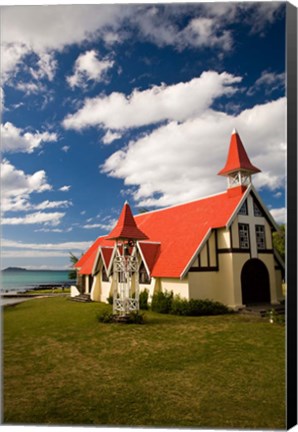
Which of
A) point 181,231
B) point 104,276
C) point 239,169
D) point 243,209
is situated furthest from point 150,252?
point 239,169

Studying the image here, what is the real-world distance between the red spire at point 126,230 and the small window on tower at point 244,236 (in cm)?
415

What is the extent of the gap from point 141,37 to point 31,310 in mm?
11403

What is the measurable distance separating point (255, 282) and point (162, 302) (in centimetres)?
433

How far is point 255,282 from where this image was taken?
48.4ft

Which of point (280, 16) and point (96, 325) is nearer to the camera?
point (280, 16)

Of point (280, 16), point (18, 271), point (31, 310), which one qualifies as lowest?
point (31, 310)

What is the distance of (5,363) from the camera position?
677cm

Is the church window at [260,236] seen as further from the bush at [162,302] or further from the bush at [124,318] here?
the bush at [124,318]

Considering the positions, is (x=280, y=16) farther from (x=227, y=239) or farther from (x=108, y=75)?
(x=227, y=239)

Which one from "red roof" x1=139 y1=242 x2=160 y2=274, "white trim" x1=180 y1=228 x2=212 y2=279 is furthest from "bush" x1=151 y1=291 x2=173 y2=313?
"red roof" x1=139 y1=242 x2=160 y2=274

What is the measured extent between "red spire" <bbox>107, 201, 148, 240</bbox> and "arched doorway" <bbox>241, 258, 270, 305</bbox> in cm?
491

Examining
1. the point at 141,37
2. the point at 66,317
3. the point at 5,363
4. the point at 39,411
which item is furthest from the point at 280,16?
the point at 66,317

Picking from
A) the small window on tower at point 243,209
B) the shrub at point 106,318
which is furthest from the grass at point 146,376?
the small window on tower at point 243,209

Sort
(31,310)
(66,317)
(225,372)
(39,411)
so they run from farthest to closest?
(31,310) < (66,317) < (225,372) < (39,411)
